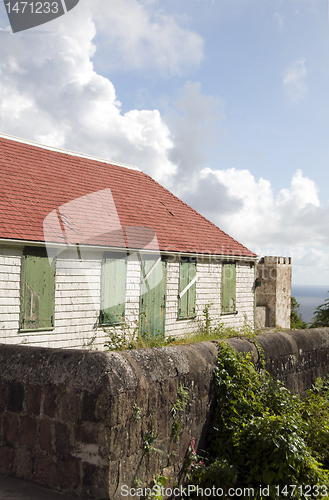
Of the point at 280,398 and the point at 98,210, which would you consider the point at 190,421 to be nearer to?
the point at 280,398

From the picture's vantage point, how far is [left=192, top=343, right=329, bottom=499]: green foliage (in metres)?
3.13

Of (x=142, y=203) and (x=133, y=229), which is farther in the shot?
(x=142, y=203)

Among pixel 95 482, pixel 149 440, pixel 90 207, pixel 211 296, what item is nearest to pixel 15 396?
pixel 95 482

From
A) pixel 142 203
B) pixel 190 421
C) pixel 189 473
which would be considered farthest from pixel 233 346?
A: pixel 142 203

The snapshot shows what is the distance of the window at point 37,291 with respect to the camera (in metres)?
7.79

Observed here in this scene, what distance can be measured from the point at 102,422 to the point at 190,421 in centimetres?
106

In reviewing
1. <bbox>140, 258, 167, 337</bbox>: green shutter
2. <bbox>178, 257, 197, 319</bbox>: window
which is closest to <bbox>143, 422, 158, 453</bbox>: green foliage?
<bbox>140, 258, 167, 337</bbox>: green shutter

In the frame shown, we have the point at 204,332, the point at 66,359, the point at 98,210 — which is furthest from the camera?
the point at 204,332

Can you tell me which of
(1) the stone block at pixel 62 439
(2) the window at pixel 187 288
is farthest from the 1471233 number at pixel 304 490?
(2) the window at pixel 187 288

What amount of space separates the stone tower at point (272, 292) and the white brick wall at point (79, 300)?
4.93 meters

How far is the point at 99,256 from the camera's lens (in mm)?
9164

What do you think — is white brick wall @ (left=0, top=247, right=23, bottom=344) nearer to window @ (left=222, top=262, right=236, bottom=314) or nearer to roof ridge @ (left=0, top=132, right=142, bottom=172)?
roof ridge @ (left=0, top=132, right=142, bottom=172)

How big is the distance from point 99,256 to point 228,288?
5.31 metres

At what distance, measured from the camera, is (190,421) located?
3455 millimetres
